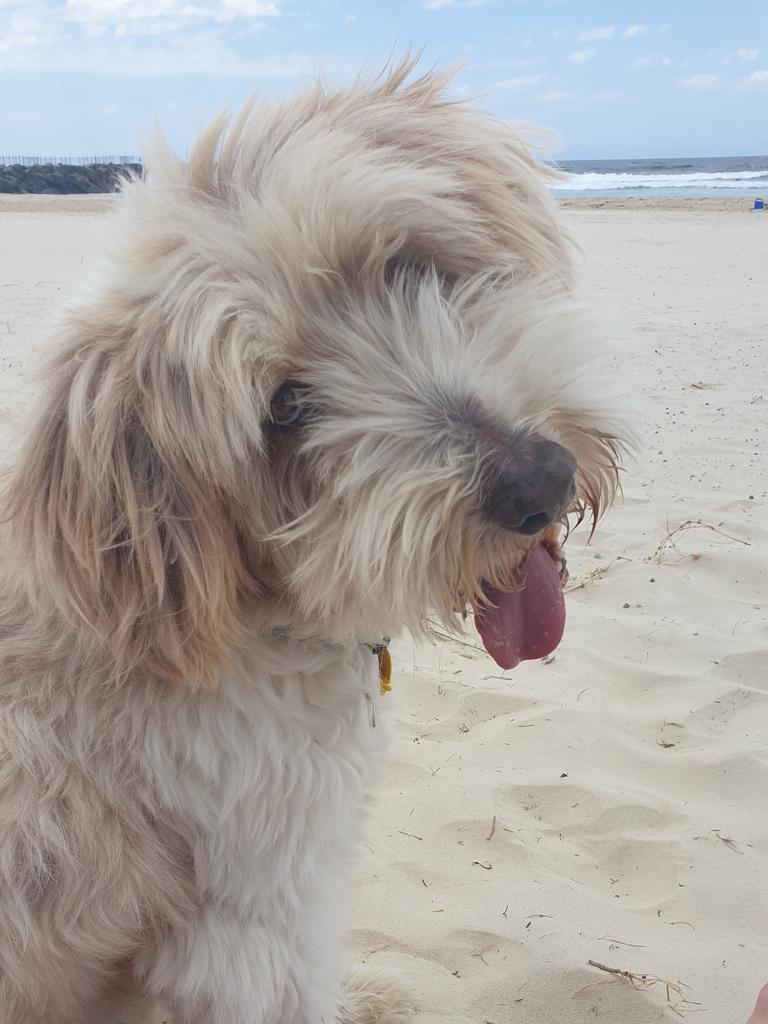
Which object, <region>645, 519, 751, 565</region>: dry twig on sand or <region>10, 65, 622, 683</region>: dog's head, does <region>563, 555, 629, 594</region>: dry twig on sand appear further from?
<region>10, 65, 622, 683</region>: dog's head

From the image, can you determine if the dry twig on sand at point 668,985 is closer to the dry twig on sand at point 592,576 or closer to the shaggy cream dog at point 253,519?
the shaggy cream dog at point 253,519

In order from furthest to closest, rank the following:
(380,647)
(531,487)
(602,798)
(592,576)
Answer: (592,576) < (602,798) < (380,647) < (531,487)

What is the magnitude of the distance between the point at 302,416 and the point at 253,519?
22 cm

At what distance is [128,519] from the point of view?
5.61 feet

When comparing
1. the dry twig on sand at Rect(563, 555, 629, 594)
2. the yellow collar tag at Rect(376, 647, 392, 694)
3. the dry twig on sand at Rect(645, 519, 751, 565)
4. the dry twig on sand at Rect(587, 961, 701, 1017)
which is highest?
the yellow collar tag at Rect(376, 647, 392, 694)

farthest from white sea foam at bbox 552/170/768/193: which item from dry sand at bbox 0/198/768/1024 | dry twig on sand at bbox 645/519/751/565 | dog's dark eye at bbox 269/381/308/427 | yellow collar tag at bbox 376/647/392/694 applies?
dog's dark eye at bbox 269/381/308/427

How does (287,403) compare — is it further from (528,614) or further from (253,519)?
(528,614)

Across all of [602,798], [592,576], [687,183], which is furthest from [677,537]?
[687,183]

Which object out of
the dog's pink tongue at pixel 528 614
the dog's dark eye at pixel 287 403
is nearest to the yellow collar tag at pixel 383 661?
the dog's pink tongue at pixel 528 614

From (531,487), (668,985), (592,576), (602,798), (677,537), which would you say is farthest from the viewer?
(677,537)

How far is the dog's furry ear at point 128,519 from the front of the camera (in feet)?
5.61

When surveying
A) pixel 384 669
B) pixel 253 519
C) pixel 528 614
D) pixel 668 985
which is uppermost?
pixel 253 519

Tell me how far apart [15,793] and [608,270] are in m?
12.2

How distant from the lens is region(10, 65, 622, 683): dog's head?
1.71 metres
